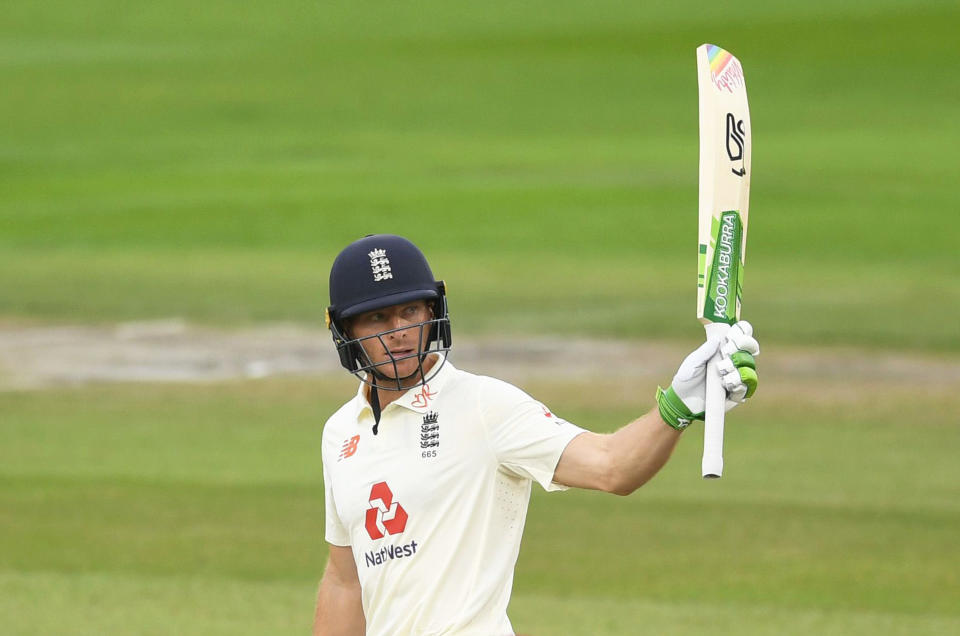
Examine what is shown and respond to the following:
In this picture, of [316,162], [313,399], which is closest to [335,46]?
[316,162]

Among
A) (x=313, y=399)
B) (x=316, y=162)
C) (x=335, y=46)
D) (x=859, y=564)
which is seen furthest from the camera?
(x=335, y=46)

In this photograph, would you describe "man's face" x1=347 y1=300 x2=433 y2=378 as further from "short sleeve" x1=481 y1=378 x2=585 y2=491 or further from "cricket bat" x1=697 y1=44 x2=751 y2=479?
"cricket bat" x1=697 y1=44 x2=751 y2=479

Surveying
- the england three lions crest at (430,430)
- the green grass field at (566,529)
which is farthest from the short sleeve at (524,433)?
the green grass field at (566,529)

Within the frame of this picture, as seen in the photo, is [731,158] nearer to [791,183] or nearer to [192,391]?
[192,391]

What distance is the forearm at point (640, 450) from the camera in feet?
13.2

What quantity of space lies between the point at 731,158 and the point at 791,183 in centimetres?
2052

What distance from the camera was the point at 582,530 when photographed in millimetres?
9141

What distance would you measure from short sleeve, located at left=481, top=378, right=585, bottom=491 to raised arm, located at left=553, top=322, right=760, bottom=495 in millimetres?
29

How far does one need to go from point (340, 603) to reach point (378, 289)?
92 centimetres

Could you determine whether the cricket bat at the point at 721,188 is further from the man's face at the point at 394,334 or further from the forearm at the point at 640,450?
the man's face at the point at 394,334

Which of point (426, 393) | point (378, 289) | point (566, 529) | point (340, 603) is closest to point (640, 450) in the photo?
point (426, 393)

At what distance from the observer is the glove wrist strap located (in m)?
3.94

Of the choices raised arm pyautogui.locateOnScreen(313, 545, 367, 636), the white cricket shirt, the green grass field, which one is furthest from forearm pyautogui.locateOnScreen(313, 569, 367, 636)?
the green grass field

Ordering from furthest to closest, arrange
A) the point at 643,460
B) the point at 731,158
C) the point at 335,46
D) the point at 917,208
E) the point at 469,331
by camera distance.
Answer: the point at 335,46 < the point at 917,208 < the point at 469,331 < the point at 731,158 < the point at 643,460
